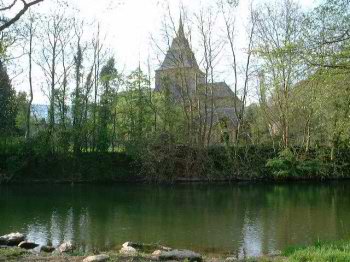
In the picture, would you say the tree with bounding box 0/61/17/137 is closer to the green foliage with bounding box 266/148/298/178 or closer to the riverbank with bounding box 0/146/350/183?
the riverbank with bounding box 0/146/350/183

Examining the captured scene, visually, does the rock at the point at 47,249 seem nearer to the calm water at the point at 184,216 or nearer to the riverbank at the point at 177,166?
the calm water at the point at 184,216

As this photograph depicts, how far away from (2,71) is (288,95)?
2062cm

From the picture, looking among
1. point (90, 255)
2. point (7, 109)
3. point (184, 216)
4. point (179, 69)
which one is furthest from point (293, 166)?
point (90, 255)

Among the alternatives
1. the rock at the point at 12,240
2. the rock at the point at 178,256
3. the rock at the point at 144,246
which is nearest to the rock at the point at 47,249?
the rock at the point at 12,240

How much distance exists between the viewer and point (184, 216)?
66.2 ft

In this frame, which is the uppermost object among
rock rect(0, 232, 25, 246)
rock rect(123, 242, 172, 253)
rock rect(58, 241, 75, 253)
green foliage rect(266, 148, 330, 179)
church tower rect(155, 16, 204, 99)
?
church tower rect(155, 16, 204, 99)

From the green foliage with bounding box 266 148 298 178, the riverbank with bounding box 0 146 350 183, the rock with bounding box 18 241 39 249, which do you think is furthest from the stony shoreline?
the green foliage with bounding box 266 148 298 178

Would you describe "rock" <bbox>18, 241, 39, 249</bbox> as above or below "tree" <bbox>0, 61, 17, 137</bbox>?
below

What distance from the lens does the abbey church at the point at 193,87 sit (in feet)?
131

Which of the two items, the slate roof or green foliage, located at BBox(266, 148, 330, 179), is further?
the slate roof

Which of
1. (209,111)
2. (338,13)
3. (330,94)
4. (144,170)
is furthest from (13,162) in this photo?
(338,13)

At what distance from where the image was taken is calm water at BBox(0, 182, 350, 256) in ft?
50.1

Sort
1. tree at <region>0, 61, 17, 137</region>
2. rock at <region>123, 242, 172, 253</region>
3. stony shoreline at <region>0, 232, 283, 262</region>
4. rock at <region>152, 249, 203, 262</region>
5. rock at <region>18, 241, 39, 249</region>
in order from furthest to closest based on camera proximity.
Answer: tree at <region>0, 61, 17, 137</region>
rock at <region>18, 241, 39, 249</region>
rock at <region>123, 242, 172, 253</region>
rock at <region>152, 249, 203, 262</region>
stony shoreline at <region>0, 232, 283, 262</region>

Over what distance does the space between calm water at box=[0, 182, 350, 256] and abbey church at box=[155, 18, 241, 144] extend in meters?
10.4
